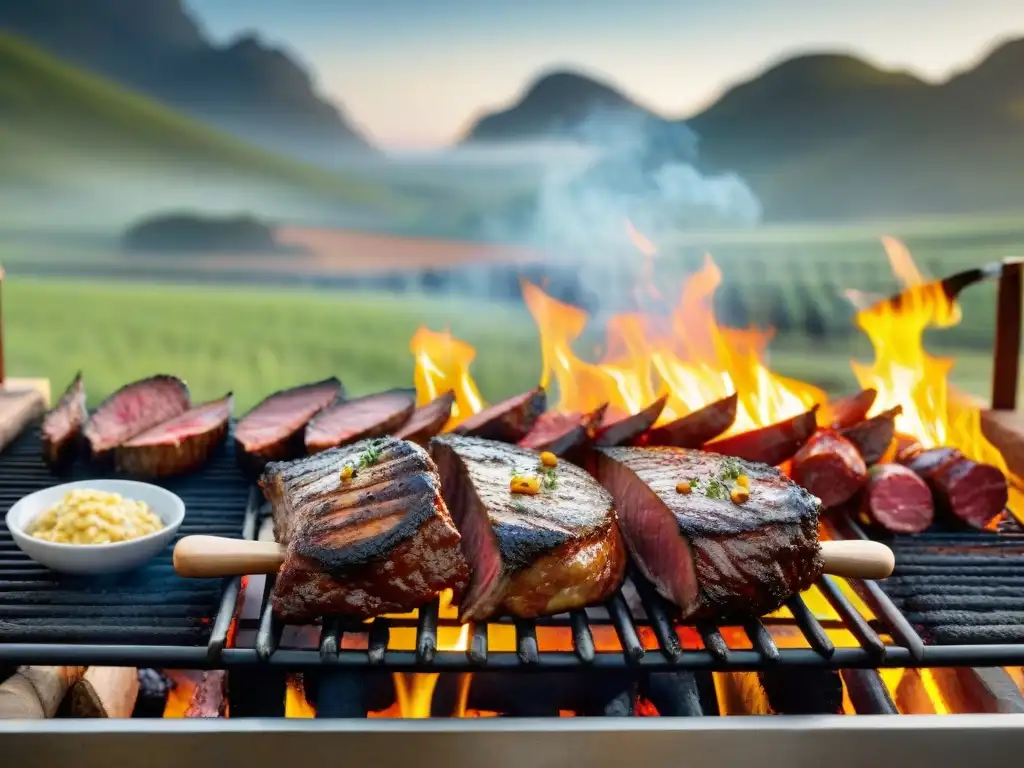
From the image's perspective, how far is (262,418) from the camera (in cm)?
432

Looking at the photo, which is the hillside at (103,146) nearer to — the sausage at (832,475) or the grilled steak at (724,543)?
the sausage at (832,475)

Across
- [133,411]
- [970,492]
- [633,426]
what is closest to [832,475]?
[970,492]

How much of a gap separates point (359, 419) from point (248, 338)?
4.78 metres

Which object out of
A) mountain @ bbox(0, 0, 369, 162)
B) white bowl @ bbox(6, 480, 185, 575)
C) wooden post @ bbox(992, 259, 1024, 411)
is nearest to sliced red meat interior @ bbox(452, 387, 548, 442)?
white bowl @ bbox(6, 480, 185, 575)

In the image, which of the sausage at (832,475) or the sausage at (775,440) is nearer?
the sausage at (832,475)

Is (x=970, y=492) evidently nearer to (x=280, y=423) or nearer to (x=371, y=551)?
(x=371, y=551)

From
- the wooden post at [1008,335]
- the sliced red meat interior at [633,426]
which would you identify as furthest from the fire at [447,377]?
the wooden post at [1008,335]

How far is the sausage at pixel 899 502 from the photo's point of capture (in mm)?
3654

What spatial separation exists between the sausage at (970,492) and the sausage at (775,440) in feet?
1.81

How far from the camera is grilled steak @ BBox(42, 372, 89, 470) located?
3936 mm

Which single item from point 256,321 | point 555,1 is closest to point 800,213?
point 555,1

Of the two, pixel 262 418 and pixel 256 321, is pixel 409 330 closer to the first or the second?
pixel 256 321

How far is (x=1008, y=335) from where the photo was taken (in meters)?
4.62

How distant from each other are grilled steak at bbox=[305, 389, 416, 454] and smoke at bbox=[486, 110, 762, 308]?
12.4 feet
